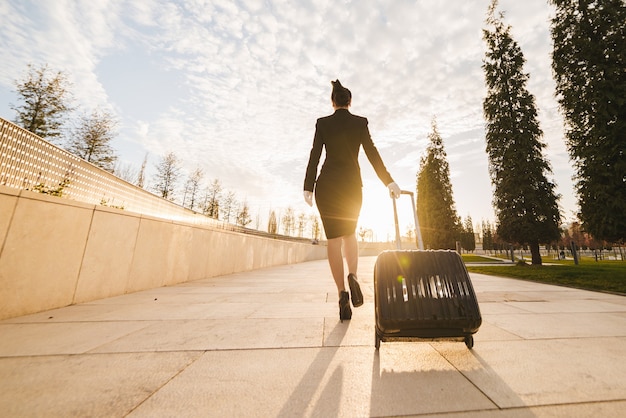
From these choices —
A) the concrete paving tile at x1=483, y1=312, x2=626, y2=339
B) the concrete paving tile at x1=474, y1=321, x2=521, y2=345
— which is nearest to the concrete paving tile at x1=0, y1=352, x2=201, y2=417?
the concrete paving tile at x1=474, y1=321, x2=521, y2=345

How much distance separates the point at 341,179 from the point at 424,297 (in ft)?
4.60

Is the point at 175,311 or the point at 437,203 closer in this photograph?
the point at 175,311

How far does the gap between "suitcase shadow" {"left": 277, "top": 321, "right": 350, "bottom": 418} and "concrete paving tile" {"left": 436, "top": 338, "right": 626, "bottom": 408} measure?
697mm

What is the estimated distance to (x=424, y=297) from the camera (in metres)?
1.68

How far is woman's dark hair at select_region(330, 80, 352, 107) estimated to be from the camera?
2949 millimetres

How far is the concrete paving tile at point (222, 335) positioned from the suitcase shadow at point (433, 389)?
0.64 metres

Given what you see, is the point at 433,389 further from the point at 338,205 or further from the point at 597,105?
the point at 597,105

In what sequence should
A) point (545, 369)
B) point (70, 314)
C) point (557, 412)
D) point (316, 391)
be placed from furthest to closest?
1. point (70, 314)
2. point (545, 369)
3. point (316, 391)
4. point (557, 412)

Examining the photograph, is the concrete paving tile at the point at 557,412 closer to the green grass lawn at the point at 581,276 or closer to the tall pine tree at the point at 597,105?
the green grass lawn at the point at 581,276

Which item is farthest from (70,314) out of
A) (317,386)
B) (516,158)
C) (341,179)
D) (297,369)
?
(516,158)

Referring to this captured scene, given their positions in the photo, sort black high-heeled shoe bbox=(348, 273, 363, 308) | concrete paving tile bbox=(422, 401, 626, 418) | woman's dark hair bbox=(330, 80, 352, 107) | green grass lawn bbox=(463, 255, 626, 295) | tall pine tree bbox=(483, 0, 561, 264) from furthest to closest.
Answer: tall pine tree bbox=(483, 0, 561, 264), green grass lawn bbox=(463, 255, 626, 295), woman's dark hair bbox=(330, 80, 352, 107), black high-heeled shoe bbox=(348, 273, 363, 308), concrete paving tile bbox=(422, 401, 626, 418)

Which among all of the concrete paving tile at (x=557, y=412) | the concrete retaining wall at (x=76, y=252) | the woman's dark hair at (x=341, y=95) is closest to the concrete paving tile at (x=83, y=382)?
the concrete paving tile at (x=557, y=412)

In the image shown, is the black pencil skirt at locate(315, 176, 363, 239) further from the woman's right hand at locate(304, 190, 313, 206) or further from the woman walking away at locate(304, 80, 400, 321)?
the woman's right hand at locate(304, 190, 313, 206)

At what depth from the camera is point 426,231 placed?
116 feet
